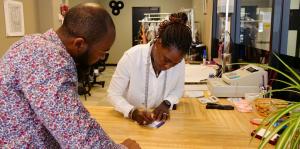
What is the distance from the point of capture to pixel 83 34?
83 centimetres

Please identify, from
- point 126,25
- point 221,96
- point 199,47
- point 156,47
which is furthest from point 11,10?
point 126,25

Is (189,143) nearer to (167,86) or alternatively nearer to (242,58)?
(167,86)

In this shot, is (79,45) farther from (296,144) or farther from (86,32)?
(296,144)

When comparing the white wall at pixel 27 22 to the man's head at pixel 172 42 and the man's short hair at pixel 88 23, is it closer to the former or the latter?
A: the man's head at pixel 172 42

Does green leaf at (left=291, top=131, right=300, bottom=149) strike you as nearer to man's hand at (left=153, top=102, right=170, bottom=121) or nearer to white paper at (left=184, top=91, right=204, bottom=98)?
man's hand at (left=153, top=102, right=170, bottom=121)

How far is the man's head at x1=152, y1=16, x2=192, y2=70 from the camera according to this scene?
1.51 meters

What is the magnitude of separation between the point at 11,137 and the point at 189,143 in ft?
2.47

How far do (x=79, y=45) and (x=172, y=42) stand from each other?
737 millimetres

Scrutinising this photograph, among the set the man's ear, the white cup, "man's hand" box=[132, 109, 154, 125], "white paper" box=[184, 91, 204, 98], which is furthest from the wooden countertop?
the man's ear

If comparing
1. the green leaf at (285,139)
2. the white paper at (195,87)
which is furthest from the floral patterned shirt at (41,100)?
the white paper at (195,87)

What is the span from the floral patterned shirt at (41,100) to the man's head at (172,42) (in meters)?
0.76

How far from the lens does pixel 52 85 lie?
740mm

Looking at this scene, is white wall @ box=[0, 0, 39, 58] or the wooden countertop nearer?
the wooden countertop

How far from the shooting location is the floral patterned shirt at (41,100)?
741 millimetres
